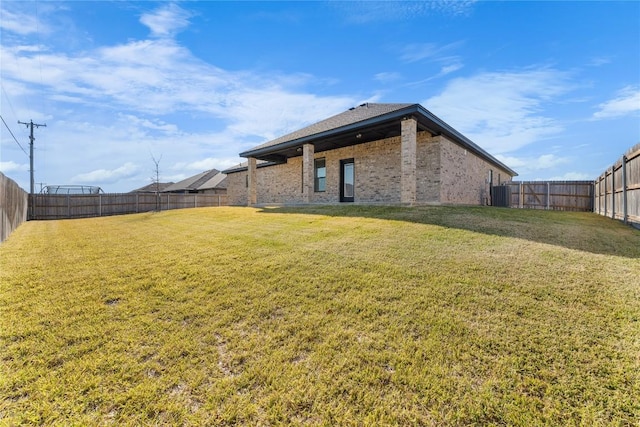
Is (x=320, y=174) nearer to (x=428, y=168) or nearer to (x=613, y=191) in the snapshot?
(x=428, y=168)

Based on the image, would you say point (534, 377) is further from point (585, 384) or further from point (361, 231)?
point (361, 231)

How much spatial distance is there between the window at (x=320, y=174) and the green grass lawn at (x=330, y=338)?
33.9 feet

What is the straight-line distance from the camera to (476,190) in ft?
51.2

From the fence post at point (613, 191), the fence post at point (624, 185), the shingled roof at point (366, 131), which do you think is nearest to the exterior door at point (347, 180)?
the shingled roof at point (366, 131)

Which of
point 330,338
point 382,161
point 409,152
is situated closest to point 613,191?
point 409,152

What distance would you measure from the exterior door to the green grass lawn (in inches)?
352

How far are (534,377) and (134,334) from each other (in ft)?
12.7

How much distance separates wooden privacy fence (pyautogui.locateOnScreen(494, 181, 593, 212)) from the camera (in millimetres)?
15445

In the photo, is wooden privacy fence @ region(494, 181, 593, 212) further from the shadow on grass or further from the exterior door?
the exterior door

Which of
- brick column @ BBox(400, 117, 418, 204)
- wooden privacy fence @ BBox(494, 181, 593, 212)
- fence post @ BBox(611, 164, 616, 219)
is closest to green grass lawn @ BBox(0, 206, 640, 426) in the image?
brick column @ BBox(400, 117, 418, 204)

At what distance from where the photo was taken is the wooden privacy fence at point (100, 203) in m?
18.0

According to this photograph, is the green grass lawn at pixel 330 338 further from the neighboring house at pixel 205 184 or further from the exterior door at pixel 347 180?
the neighboring house at pixel 205 184

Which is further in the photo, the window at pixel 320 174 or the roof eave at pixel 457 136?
the window at pixel 320 174

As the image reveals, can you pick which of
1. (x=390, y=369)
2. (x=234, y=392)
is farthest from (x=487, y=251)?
(x=234, y=392)
